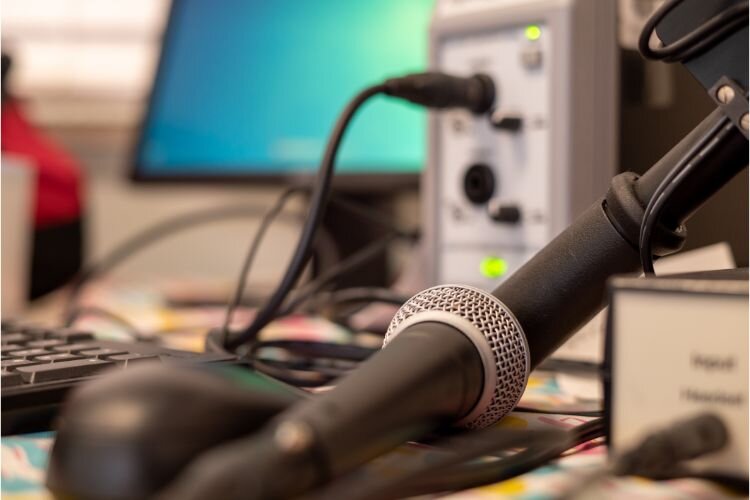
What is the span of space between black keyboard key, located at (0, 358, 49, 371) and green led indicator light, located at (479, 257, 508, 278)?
12.9 inches

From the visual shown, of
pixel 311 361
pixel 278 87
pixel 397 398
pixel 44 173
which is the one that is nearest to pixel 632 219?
pixel 397 398

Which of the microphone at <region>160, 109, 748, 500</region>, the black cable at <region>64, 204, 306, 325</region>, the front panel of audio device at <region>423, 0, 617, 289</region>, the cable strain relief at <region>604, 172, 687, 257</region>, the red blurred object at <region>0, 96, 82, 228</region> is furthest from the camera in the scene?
the red blurred object at <region>0, 96, 82, 228</region>

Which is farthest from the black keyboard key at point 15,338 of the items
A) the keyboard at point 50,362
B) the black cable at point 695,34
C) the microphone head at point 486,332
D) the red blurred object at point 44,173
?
the red blurred object at point 44,173

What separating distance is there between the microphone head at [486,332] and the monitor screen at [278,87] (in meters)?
0.64

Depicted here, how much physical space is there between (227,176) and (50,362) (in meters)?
0.68

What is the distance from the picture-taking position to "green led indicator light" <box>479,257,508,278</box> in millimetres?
621

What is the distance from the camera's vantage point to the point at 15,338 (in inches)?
18.7

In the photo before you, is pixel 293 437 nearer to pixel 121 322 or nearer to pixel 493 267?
pixel 493 267

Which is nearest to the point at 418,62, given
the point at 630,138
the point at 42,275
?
the point at 630,138

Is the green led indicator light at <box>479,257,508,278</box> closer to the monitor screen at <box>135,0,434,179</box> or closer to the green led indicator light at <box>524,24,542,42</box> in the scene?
the green led indicator light at <box>524,24,542,42</box>

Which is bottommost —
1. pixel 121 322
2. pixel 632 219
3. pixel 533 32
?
pixel 121 322

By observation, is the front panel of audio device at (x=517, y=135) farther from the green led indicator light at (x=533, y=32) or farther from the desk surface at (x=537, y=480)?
the desk surface at (x=537, y=480)

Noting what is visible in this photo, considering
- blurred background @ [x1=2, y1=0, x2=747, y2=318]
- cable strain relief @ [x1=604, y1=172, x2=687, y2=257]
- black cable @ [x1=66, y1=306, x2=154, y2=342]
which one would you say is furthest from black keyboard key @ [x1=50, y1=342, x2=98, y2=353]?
blurred background @ [x1=2, y1=0, x2=747, y2=318]

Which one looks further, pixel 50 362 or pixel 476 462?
pixel 50 362
